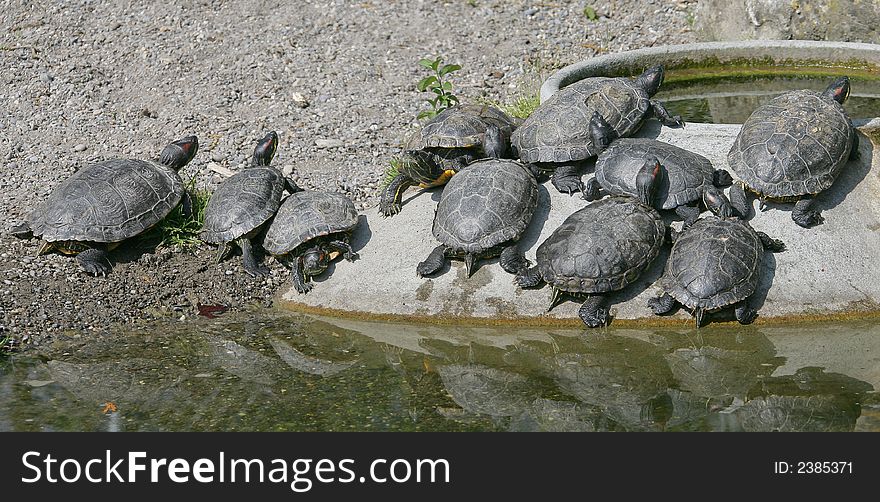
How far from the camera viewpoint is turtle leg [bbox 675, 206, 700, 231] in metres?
7.62

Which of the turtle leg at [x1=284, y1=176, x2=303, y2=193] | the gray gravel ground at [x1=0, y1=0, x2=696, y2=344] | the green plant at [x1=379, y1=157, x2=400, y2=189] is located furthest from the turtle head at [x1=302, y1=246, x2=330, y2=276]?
the green plant at [x1=379, y1=157, x2=400, y2=189]

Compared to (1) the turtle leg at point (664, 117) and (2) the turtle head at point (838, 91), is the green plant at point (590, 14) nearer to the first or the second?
(1) the turtle leg at point (664, 117)

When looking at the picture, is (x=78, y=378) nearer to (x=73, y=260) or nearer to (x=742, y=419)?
(x=73, y=260)

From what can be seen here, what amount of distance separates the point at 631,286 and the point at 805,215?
4.82 ft

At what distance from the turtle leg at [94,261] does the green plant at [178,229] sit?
44 centimetres

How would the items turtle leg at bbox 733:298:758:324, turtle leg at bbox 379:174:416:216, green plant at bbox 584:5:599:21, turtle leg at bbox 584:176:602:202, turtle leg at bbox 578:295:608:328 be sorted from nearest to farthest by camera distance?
turtle leg at bbox 733:298:758:324, turtle leg at bbox 578:295:608:328, turtle leg at bbox 584:176:602:202, turtle leg at bbox 379:174:416:216, green plant at bbox 584:5:599:21

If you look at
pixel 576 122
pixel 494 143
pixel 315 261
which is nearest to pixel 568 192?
pixel 576 122

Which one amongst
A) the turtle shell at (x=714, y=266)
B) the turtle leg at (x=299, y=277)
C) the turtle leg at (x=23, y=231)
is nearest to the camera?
the turtle shell at (x=714, y=266)

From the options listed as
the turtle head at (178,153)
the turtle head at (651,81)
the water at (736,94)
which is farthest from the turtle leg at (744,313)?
the turtle head at (178,153)

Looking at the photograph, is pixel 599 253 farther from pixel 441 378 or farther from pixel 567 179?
pixel 441 378

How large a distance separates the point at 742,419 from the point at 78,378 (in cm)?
424

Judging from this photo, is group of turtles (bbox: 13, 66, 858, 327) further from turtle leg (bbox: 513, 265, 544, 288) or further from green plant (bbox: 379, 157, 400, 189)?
green plant (bbox: 379, 157, 400, 189)

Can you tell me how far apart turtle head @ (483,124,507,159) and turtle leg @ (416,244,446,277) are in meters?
1.08

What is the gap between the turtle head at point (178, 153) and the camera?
9102 mm
